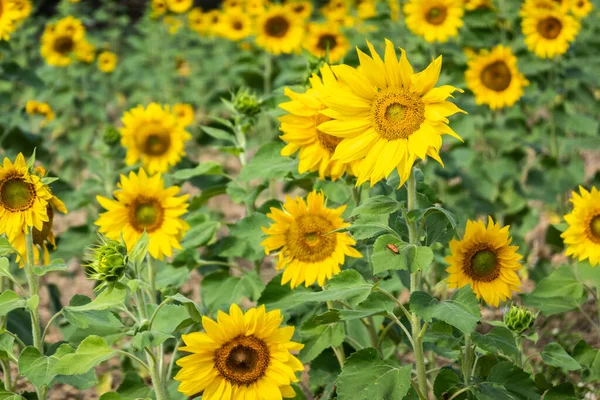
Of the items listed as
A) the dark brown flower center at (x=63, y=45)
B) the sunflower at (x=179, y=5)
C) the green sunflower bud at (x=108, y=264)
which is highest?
the green sunflower bud at (x=108, y=264)

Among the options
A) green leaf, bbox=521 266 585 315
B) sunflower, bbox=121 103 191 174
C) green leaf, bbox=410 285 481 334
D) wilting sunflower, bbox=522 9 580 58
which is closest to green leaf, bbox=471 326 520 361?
green leaf, bbox=410 285 481 334

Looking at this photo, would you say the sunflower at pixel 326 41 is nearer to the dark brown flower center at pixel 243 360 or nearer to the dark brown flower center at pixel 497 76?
the dark brown flower center at pixel 497 76

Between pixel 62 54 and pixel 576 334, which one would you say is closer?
pixel 576 334

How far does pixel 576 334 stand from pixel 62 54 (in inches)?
138

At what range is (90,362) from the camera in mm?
2150

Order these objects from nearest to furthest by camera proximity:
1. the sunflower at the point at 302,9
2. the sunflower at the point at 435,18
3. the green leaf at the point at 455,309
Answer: the green leaf at the point at 455,309, the sunflower at the point at 435,18, the sunflower at the point at 302,9

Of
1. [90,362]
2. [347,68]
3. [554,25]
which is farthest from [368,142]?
[554,25]

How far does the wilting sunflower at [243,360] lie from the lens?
2.11 meters

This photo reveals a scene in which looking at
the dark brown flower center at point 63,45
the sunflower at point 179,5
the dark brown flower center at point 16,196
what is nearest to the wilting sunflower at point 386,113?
the dark brown flower center at point 16,196

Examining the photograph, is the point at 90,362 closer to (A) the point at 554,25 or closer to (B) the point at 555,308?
(B) the point at 555,308

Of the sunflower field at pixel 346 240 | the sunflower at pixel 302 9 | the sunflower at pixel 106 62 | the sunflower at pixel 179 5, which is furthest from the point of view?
the sunflower at pixel 179 5

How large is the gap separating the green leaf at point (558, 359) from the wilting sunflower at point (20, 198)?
1342 millimetres

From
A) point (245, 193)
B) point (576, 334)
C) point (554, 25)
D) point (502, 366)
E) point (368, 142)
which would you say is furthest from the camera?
point (554, 25)

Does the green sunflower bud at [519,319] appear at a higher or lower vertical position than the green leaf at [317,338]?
higher
